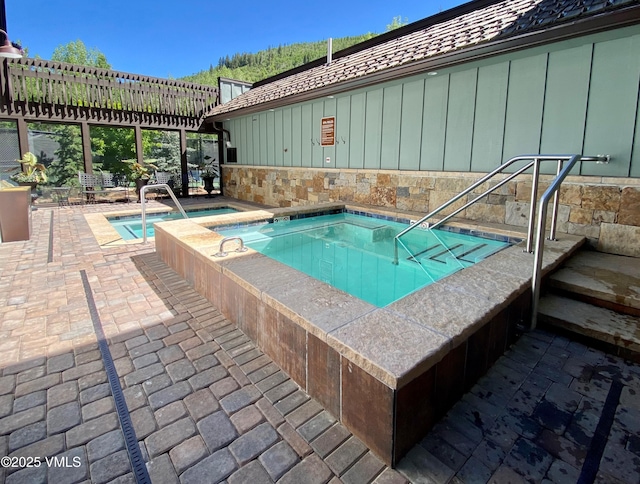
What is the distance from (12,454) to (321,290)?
62.7 inches

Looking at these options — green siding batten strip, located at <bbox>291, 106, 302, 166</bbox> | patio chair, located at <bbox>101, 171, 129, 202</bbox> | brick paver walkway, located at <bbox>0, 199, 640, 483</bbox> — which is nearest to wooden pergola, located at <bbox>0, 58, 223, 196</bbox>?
patio chair, located at <bbox>101, 171, 129, 202</bbox>

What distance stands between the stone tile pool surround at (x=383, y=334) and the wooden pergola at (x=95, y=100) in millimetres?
8565

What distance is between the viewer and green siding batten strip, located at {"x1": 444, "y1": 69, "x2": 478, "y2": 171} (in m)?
4.98

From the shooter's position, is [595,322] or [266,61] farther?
[266,61]

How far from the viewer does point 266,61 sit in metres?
30.3

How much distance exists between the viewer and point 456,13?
6.24 metres

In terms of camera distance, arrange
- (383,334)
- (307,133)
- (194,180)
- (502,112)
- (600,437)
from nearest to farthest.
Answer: (600,437)
(383,334)
(502,112)
(307,133)
(194,180)

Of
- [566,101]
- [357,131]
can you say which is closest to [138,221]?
[357,131]

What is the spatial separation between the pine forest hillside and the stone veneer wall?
20.2m

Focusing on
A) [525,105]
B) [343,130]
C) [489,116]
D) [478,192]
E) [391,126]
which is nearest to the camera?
[525,105]

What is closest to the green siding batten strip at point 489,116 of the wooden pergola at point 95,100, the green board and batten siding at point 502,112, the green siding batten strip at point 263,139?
the green board and batten siding at point 502,112

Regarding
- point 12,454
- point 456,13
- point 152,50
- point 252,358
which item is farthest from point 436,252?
point 152,50

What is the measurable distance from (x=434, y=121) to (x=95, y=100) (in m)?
8.46

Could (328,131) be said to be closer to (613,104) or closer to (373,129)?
(373,129)
